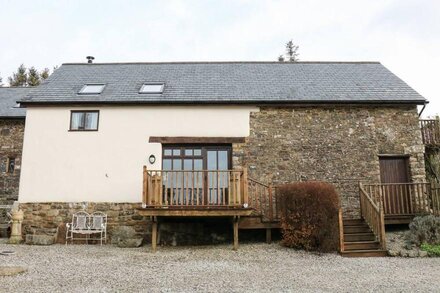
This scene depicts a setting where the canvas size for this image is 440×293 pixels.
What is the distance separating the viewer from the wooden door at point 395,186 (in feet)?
38.8

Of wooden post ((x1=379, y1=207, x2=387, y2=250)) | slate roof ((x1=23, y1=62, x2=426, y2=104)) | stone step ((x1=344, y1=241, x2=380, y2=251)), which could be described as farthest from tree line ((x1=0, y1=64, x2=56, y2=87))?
wooden post ((x1=379, y1=207, x2=387, y2=250))

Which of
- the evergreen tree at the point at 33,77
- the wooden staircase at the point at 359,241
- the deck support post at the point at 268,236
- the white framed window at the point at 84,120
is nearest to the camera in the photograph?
the wooden staircase at the point at 359,241

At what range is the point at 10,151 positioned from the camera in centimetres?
1669

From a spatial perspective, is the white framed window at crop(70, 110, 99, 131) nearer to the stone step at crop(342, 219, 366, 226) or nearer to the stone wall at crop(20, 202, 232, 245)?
the stone wall at crop(20, 202, 232, 245)

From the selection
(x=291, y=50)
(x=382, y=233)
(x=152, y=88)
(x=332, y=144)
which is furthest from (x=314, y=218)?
(x=291, y=50)

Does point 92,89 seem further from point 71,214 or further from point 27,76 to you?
point 27,76

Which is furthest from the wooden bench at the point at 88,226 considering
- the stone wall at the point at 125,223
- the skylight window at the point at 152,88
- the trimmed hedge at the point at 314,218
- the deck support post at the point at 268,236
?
the trimmed hedge at the point at 314,218

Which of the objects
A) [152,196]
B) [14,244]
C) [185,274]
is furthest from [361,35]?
[14,244]

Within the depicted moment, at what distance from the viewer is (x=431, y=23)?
15828mm

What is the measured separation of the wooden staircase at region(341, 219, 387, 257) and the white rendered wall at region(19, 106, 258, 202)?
4.59 meters

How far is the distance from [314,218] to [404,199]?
4648 mm

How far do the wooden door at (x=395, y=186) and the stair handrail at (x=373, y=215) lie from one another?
Result: 3.79ft

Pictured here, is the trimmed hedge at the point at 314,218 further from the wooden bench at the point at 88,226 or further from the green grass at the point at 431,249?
the wooden bench at the point at 88,226

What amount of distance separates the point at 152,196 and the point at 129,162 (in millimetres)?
2677
